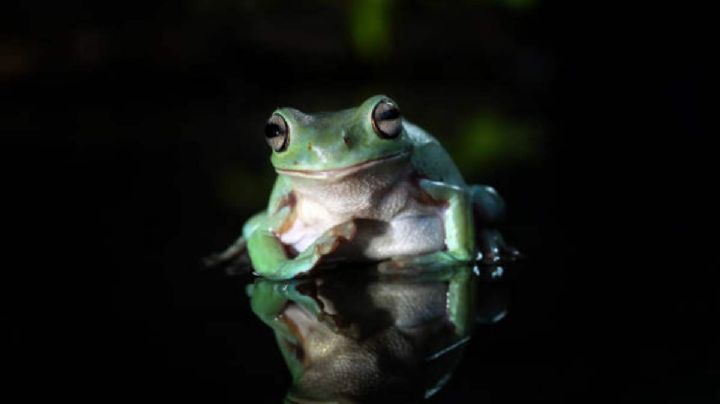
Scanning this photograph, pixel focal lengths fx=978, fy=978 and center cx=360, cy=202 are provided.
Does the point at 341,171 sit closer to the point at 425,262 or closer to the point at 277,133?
the point at 277,133

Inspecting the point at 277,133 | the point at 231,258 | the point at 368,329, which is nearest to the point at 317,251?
the point at 277,133

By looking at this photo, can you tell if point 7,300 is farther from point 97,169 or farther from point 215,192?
point 97,169

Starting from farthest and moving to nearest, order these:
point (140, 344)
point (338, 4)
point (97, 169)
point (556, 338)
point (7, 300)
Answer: point (338, 4)
point (97, 169)
point (7, 300)
point (140, 344)
point (556, 338)

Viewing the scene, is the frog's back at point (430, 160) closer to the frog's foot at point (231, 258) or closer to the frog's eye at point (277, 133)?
the frog's eye at point (277, 133)

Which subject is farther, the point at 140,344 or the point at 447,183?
the point at 447,183

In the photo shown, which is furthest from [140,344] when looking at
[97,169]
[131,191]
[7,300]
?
[97,169]

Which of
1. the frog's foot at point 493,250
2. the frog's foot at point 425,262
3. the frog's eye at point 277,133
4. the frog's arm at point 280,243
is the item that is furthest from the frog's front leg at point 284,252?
the frog's foot at point 493,250
